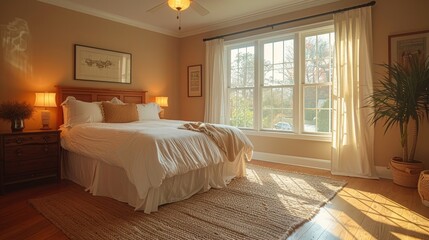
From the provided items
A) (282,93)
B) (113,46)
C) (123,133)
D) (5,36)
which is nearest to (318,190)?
(282,93)

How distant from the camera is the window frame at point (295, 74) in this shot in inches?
159

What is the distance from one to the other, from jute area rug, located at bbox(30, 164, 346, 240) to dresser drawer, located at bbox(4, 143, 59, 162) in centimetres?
63

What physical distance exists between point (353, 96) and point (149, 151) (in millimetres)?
2912

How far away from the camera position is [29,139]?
3.08 metres

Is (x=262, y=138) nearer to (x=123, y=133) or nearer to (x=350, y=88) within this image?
(x=350, y=88)

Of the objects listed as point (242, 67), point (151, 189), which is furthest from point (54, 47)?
point (242, 67)

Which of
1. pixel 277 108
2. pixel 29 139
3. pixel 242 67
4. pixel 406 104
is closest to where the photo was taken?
pixel 406 104

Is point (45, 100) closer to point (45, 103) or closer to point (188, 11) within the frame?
point (45, 103)

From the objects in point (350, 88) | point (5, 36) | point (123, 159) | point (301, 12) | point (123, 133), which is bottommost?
point (123, 159)

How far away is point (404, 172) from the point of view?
3.01 meters

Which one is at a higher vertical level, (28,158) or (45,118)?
(45,118)

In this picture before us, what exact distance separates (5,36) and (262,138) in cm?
421

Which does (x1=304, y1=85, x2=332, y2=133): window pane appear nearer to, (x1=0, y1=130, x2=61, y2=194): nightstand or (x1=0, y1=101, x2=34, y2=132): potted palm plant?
(x1=0, y1=130, x2=61, y2=194): nightstand

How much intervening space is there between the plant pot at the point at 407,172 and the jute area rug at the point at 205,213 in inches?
25.8
